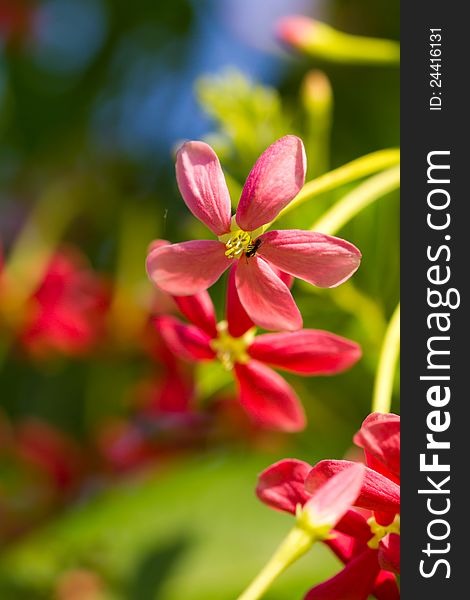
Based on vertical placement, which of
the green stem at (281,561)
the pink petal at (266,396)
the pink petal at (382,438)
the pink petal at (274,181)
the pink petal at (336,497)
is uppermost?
the pink petal at (274,181)

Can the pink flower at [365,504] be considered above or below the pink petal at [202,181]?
below

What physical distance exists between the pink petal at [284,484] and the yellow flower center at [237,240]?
3.3 inches

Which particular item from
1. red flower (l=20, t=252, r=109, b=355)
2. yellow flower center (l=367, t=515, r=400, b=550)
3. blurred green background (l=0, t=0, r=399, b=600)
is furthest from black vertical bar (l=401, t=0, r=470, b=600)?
red flower (l=20, t=252, r=109, b=355)

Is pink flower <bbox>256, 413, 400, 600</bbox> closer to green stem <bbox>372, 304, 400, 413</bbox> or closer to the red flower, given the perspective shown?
green stem <bbox>372, 304, 400, 413</bbox>

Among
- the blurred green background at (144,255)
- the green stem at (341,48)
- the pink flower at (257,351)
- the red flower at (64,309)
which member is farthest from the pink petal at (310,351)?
the red flower at (64,309)

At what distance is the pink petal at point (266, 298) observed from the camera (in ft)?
1.14

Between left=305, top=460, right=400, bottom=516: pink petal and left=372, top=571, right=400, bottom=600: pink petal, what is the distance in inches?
1.1

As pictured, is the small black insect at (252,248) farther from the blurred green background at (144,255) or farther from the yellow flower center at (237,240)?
the blurred green background at (144,255)

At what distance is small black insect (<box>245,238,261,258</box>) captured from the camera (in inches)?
14.0

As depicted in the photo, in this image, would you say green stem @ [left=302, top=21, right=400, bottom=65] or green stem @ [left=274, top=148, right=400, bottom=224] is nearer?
green stem @ [left=274, top=148, right=400, bottom=224]

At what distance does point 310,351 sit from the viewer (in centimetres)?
39

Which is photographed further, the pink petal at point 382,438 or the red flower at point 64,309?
the red flower at point 64,309

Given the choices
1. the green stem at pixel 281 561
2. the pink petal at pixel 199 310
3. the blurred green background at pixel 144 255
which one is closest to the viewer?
the green stem at pixel 281 561

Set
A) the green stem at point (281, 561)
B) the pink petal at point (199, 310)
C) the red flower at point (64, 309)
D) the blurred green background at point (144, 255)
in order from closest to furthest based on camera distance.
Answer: the green stem at point (281, 561), the pink petal at point (199, 310), the blurred green background at point (144, 255), the red flower at point (64, 309)
